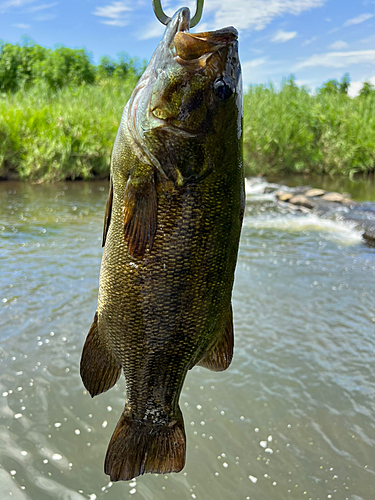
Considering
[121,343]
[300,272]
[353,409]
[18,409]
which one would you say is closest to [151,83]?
[121,343]

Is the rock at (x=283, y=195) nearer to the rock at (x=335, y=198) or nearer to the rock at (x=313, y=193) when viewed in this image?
the rock at (x=313, y=193)

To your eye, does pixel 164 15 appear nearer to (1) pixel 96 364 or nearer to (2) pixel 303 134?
(1) pixel 96 364

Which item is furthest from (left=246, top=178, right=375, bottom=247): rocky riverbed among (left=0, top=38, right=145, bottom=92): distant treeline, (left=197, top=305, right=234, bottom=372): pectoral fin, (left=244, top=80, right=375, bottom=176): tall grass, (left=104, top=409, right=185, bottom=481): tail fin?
(left=0, top=38, right=145, bottom=92): distant treeline

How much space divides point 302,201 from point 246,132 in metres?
6.43

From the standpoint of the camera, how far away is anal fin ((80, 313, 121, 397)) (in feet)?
6.93

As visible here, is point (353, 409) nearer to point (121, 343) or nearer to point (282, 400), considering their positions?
point (282, 400)

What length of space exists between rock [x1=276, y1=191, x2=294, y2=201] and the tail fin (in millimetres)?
13209

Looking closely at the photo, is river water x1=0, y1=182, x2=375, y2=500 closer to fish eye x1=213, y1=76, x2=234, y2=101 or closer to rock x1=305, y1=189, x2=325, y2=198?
fish eye x1=213, y1=76, x2=234, y2=101

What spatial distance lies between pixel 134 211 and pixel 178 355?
2.35ft

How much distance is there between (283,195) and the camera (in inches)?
592

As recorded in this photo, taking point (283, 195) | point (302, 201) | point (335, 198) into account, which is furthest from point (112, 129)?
point (335, 198)

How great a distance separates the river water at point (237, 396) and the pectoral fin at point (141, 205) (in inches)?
91.4

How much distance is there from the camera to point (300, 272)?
7.48 m

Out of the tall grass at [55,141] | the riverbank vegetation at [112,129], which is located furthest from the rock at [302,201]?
the tall grass at [55,141]
